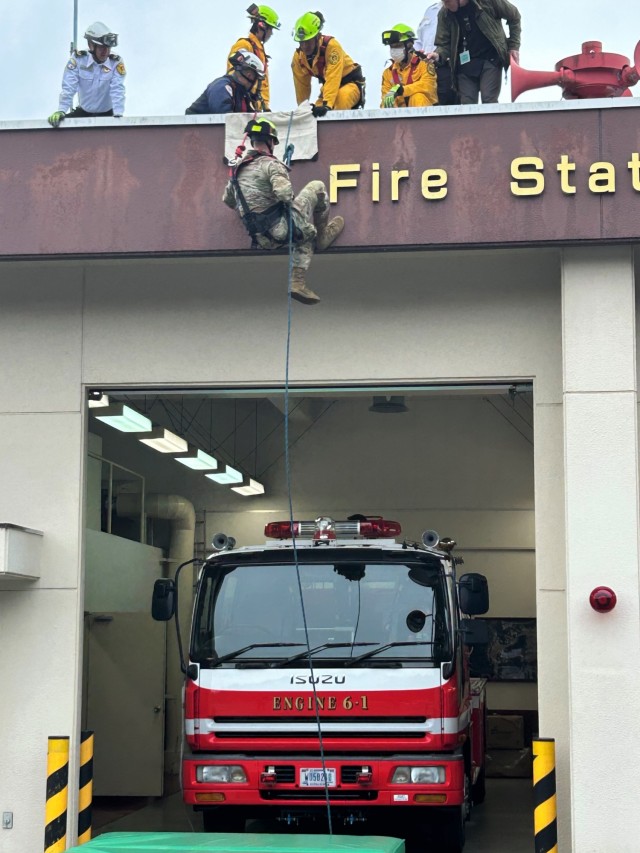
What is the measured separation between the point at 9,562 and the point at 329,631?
2.64 meters

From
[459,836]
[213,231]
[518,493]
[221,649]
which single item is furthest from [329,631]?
[518,493]

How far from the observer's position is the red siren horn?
9.60 meters

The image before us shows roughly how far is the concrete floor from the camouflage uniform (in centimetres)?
602

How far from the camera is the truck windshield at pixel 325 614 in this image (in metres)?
10.1

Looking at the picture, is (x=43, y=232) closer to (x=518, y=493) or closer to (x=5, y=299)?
(x=5, y=299)

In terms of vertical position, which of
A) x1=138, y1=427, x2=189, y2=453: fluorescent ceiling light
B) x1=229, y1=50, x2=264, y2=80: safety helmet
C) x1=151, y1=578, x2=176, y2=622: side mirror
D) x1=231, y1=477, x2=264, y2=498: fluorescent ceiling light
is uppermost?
x1=229, y1=50, x2=264, y2=80: safety helmet

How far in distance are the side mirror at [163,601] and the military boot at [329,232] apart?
3.22 metres

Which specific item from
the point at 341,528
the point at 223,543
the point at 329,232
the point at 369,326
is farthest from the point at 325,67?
the point at 223,543

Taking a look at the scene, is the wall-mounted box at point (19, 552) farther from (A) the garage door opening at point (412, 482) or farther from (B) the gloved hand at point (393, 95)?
(A) the garage door opening at point (412, 482)

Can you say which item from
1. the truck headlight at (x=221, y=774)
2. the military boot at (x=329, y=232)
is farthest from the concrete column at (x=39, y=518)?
the military boot at (x=329, y=232)

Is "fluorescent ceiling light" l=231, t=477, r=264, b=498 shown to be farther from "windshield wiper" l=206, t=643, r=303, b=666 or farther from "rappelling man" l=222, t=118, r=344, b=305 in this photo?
"rappelling man" l=222, t=118, r=344, b=305

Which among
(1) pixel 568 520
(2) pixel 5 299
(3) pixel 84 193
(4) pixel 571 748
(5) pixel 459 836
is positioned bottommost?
(5) pixel 459 836

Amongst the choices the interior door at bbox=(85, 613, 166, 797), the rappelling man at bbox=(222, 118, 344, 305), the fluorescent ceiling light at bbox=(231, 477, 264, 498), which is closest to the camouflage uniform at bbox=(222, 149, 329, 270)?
the rappelling man at bbox=(222, 118, 344, 305)

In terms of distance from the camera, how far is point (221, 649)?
10266 mm
